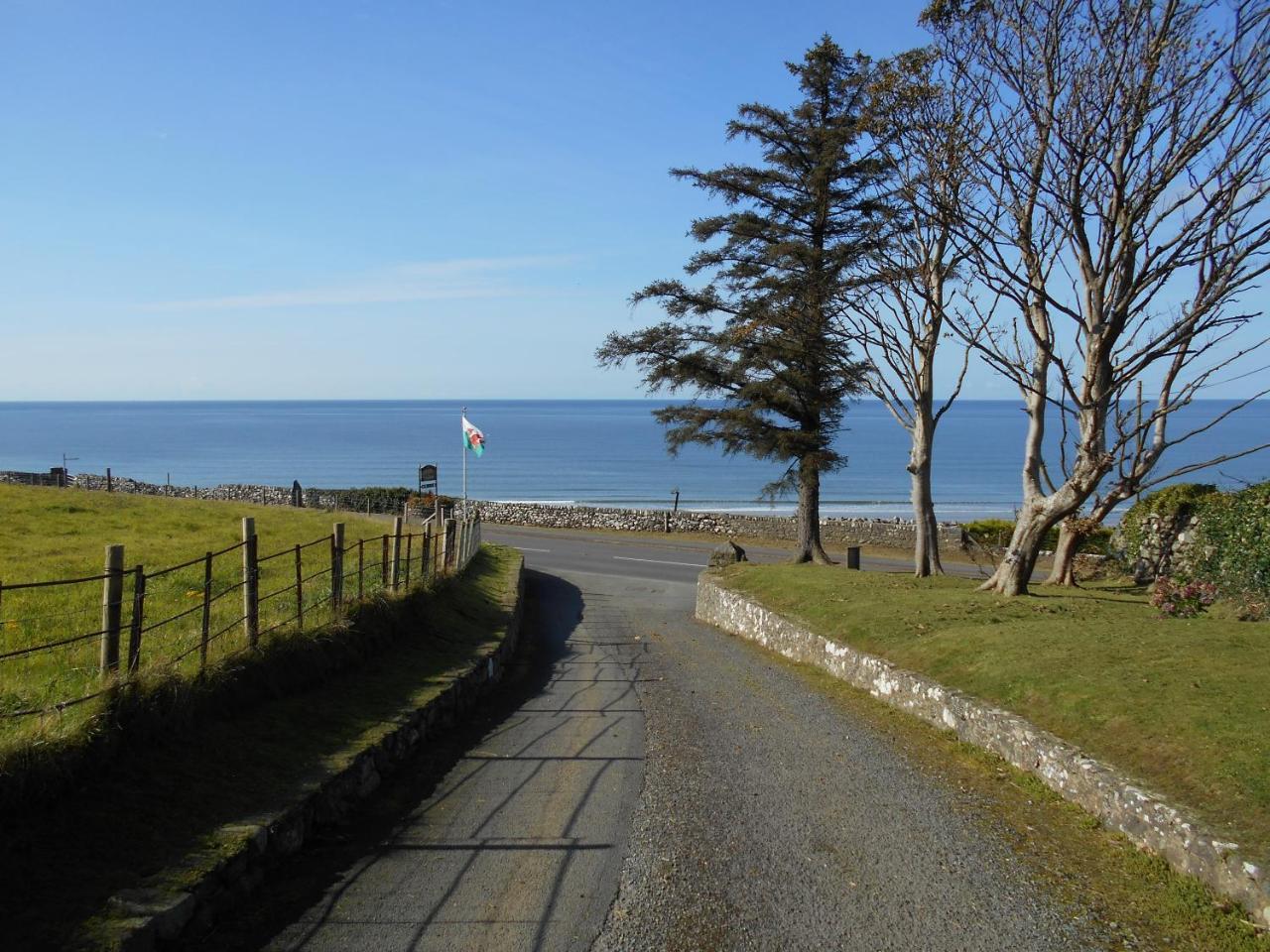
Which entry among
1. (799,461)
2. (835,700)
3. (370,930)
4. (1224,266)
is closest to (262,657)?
(370,930)

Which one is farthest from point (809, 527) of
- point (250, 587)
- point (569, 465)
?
point (569, 465)

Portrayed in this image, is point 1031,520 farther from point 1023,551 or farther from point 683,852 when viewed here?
point 683,852

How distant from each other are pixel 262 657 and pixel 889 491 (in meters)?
77.6

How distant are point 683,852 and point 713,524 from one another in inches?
1423

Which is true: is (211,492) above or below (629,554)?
above

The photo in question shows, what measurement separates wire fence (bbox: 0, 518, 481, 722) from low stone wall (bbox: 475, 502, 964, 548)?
2479 cm

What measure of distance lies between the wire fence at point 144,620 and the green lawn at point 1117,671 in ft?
23.0

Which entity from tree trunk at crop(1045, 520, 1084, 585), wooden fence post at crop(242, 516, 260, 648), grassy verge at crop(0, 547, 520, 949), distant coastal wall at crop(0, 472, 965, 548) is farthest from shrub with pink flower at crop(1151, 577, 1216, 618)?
distant coastal wall at crop(0, 472, 965, 548)

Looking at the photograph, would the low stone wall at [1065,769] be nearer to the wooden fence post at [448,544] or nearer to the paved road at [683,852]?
the paved road at [683,852]

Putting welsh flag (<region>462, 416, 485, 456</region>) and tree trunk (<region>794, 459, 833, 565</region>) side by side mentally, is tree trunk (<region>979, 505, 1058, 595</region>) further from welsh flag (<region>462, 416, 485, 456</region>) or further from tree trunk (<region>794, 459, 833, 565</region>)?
welsh flag (<region>462, 416, 485, 456</region>)

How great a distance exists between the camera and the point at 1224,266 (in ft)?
47.2

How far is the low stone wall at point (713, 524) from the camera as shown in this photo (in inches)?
1495

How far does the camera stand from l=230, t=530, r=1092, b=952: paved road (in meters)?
5.79

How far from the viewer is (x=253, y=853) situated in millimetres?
6199
